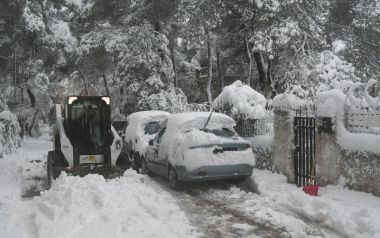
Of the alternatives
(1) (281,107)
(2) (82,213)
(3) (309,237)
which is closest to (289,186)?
(1) (281,107)

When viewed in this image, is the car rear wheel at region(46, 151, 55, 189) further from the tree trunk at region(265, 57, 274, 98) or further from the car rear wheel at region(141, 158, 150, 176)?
the tree trunk at region(265, 57, 274, 98)

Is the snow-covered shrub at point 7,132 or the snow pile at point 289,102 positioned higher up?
the snow pile at point 289,102

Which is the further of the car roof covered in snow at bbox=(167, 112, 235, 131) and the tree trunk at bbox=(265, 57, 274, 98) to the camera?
the tree trunk at bbox=(265, 57, 274, 98)

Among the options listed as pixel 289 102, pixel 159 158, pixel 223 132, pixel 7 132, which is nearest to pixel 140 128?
pixel 159 158

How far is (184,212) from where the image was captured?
28.1 ft

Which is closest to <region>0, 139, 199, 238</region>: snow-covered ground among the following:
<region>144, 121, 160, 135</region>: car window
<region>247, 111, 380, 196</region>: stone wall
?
<region>247, 111, 380, 196</region>: stone wall

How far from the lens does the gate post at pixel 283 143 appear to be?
11305 millimetres

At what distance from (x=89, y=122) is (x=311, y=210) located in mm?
7392

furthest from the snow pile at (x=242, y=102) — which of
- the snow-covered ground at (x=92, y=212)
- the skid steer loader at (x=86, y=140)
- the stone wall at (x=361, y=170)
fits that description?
the snow-covered ground at (x=92, y=212)

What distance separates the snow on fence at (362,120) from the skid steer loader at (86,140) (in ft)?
19.5

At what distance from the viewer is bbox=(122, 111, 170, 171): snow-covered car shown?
49.8 feet

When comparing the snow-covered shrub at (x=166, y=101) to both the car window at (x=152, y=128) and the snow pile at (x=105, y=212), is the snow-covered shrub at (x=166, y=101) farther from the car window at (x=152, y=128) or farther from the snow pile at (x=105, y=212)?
the snow pile at (x=105, y=212)

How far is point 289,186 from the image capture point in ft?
35.0

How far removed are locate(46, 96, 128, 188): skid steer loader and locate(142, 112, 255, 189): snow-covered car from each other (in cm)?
157
